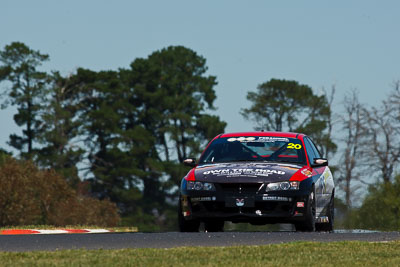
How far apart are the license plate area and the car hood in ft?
0.86

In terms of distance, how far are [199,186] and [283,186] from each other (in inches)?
49.4

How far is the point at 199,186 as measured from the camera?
15.6m

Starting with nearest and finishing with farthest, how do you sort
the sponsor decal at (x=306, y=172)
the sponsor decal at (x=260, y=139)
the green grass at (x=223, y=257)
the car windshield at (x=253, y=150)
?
1. the green grass at (x=223, y=257)
2. the sponsor decal at (x=306, y=172)
3. the car windshield at (x=253, y=150)
4. the sponsor decal at (x=260, y=139)

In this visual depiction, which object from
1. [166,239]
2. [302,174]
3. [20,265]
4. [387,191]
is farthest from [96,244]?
[387,191]

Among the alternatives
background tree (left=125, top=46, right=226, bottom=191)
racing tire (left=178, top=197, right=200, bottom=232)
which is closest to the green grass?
racing tire (left=178, top=197, right=200, bottom=232)

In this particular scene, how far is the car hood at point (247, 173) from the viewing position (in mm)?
15367

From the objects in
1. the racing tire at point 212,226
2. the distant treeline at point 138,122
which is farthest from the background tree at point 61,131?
the racing tire at point 212,226

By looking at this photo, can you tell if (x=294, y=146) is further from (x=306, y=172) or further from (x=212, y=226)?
(x=212, y=226)

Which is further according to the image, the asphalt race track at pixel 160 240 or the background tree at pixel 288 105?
the background tree at pixel 288 105

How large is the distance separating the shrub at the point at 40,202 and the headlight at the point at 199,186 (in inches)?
1773

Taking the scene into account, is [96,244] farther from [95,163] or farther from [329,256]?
[95,163]

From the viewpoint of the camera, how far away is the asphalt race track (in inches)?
492

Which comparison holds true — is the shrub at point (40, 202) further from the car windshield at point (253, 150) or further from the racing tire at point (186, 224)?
the racing tire at point (186, 224)

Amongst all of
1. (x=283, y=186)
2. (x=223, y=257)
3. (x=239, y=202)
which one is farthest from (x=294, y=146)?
(x=223, y=257)
